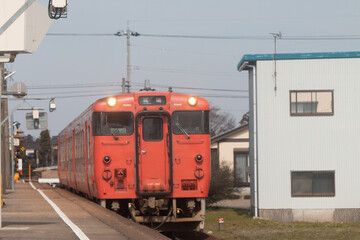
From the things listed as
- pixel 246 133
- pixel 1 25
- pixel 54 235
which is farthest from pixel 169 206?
pixel 246 133

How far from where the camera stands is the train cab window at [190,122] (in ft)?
57.2

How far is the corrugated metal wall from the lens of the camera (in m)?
29.1

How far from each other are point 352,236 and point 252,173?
793cm

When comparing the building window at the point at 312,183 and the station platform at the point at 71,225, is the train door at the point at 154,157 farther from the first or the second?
the building window at the point at 312,183

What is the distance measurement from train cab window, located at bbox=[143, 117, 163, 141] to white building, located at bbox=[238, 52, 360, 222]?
492 inches

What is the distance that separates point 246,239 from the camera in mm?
23078

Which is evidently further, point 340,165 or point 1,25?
point 340,165

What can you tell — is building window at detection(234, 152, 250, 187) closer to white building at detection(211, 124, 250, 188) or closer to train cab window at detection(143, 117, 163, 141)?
white building at detection(211, 124, 250, 188)

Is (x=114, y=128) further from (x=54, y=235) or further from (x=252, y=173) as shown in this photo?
(x=252, y=173)

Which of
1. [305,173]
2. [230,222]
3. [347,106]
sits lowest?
[230,222]

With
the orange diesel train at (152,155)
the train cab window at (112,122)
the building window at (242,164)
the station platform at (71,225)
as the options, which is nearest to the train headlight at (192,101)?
the orange diesel train at (152,155)

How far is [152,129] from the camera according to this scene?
17.5m

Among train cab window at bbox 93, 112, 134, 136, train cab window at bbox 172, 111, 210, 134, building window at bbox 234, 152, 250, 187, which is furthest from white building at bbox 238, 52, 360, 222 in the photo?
building window at bbox 234, 152, 250, 187

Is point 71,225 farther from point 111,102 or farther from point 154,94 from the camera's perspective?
point 154,94
